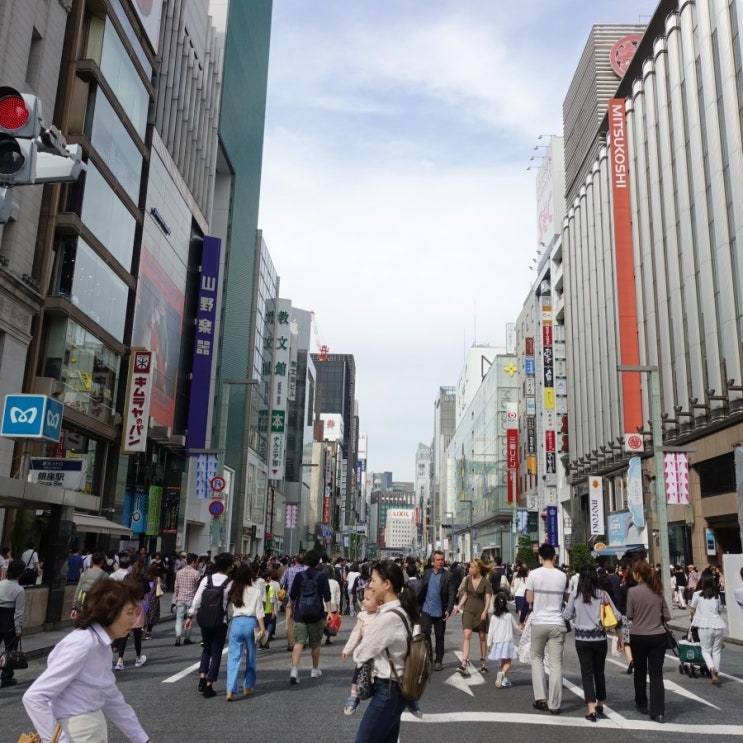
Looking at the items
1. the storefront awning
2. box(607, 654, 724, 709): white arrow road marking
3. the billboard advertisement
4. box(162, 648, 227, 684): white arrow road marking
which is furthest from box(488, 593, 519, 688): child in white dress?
the billboard advertisement

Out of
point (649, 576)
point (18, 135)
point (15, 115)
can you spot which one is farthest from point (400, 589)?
point (649, 576)

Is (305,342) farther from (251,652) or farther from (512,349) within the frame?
(251,652)

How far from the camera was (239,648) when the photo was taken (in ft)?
31.9

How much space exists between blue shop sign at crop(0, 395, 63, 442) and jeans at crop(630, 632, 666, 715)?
14554 millimetres

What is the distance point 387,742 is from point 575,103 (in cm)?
6313

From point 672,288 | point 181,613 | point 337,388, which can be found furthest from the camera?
point 337,388

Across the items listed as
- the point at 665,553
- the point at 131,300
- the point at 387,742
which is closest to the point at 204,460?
the point at 131,300

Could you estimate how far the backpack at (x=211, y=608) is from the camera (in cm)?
984

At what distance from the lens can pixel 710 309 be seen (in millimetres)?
30719

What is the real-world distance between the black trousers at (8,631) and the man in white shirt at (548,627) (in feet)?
22.9

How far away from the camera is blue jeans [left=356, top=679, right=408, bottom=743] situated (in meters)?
5.04

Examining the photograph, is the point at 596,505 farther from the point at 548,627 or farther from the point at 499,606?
the point at 548,627

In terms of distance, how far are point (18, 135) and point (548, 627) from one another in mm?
7609

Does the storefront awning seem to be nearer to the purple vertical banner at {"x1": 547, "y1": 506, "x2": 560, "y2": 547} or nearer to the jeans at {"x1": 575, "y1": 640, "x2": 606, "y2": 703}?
the jeans at {"x1": 575, "y1": 640, "x2": 606, "y2": 703}
